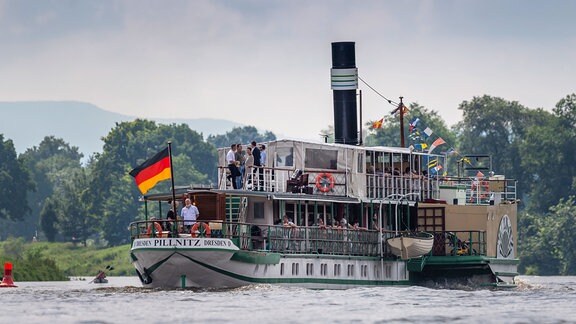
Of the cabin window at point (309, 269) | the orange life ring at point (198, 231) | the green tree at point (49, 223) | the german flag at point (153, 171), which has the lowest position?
the green tree at point (49, 223)

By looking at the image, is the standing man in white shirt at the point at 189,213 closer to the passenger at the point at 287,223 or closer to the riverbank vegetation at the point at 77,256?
the passenger at the point at 287,223

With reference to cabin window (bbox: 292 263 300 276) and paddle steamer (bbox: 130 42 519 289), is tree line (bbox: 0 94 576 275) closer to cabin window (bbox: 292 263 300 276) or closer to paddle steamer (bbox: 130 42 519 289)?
paddle steamer (bbox: 130 42 519 289)

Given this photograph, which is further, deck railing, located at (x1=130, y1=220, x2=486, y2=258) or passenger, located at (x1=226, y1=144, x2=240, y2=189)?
passenger, located at (x1=226, y1=144, x2=240, y2=189)

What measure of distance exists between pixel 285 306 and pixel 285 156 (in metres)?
13.0

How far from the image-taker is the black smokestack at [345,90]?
67.9 m

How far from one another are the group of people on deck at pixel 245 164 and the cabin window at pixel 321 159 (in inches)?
94.1

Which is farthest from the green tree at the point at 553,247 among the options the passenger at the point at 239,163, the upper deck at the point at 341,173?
the passenger at the point at 239,163

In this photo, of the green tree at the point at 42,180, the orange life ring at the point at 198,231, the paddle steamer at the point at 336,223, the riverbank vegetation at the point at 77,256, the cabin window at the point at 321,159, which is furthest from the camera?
the green tree at the point at 42,180

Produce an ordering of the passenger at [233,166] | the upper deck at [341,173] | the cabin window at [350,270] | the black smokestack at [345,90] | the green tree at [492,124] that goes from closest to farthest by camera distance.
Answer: the passenger at [233,166], the upper deck at [341,173], the cabin window at [350,270], the black smokestack at [345,90], the green tree at [492,124]

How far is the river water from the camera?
46281 millimetres

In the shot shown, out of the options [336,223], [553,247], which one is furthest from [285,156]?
[553,247]

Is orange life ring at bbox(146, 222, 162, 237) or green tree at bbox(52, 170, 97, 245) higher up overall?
orange life ring at bbox(146, 222, 162, 237)

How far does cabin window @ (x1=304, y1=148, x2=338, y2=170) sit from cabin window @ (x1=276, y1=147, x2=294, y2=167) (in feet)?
1.72

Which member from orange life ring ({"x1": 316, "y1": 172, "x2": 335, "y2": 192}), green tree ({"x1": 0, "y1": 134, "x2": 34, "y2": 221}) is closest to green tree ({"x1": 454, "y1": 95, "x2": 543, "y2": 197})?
green tree ({"x1": 0, "y1": 134, "x2": 34, "y2": 221})
